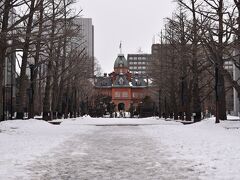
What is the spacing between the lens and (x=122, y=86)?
136m

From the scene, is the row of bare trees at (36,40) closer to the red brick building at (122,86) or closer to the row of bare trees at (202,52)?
the row of bare trees at (202,52)

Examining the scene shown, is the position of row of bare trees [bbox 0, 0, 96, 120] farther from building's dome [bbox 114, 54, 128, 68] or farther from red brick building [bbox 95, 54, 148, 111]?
building's dome [bbox 114, 54, 128, 68]

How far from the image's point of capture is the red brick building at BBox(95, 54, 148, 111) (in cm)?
13600

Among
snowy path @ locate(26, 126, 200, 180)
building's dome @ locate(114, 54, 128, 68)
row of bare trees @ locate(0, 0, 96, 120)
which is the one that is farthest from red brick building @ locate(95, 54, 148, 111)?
snowy path @ locate(26, 126, 200, 180)

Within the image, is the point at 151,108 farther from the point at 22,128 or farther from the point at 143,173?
the point at 143,173

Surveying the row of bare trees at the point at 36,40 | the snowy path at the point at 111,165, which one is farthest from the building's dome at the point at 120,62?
the snowy path at the point at 111,165

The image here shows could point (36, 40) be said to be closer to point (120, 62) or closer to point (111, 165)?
point (111, 165)

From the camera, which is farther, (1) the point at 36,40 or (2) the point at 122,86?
(2) the point at 122,86

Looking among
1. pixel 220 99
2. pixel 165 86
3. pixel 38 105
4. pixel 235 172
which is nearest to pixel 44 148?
pixel 235 172

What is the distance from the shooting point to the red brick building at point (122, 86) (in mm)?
136000

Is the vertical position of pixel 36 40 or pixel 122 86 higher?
pixel 122 86

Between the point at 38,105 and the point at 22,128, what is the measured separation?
48.6 m

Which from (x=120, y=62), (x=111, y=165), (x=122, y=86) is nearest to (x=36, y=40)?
(x=111, y=165)

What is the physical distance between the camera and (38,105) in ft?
233
